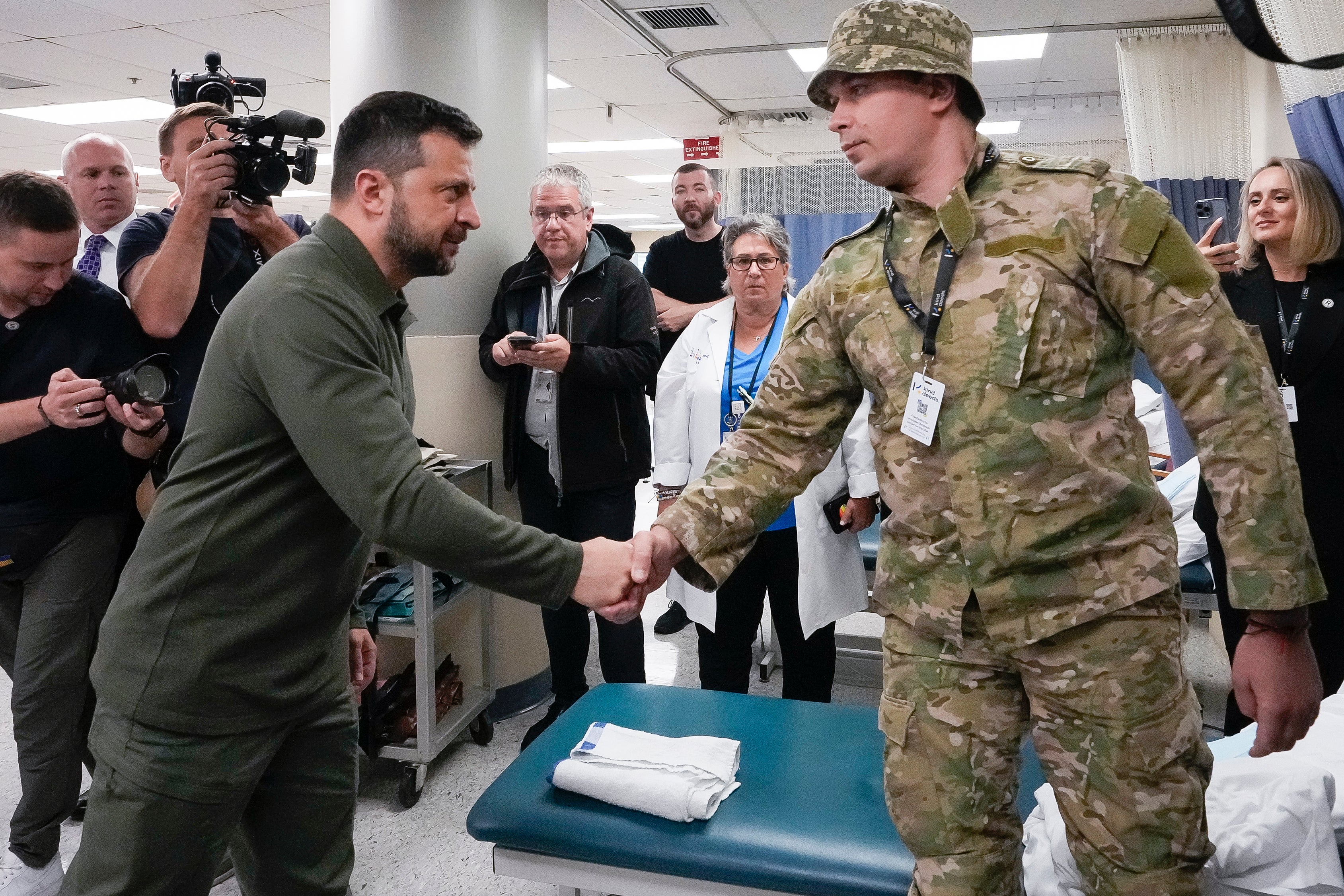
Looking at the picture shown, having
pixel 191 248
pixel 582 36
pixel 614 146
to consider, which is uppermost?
Result: pixel 614 146

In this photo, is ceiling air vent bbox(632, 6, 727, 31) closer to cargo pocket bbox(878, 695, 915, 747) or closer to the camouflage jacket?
the camouflage jacket

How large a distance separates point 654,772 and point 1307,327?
1921mm

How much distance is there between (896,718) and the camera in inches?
51.1

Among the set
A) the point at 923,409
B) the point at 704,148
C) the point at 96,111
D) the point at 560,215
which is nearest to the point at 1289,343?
the point at 923,409

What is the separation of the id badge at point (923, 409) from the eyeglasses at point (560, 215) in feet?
5.76

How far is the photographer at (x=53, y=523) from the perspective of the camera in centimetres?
201

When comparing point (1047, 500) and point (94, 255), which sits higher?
point (94, 255)

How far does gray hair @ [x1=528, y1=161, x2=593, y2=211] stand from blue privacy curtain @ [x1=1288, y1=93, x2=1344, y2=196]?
2432 millimetres

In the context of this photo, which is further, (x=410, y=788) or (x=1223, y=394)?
(x=410, y=788)

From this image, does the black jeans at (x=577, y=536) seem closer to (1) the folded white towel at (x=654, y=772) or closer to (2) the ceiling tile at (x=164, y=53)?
(1) the folded white towel at (x=654, y=772)

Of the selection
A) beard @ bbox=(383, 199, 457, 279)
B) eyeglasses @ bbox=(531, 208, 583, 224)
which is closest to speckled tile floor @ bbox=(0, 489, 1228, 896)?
beard @ bbox=(383, 199, 457, 279)

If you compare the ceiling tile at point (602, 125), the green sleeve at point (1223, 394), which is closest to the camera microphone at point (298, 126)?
the green sleeve at point (1223, 394)

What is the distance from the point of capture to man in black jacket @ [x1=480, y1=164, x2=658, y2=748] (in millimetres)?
2789

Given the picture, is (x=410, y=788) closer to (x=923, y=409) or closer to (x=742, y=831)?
(x=742, y=831)
